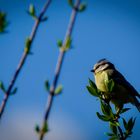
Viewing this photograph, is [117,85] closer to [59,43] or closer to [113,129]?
[113,129]

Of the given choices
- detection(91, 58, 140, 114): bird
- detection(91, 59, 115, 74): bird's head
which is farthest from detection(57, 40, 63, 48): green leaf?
detection(91, 59, 115, 74): bird's head

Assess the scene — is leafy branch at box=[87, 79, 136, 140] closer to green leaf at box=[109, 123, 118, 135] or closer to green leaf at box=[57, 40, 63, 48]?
green leaf at box=[109, 123, 118, 135]

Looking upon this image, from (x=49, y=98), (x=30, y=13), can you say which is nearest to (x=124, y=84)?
(x=30, y=13)

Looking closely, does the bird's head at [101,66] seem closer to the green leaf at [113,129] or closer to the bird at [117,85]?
the bird at [117,85]


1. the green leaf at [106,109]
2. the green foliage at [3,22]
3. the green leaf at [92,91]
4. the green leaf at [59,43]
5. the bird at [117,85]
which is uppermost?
the bird at [117,85]

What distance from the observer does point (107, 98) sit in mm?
3020

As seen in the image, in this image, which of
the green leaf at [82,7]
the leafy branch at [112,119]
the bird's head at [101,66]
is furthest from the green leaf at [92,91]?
the bird's head at [101,66]

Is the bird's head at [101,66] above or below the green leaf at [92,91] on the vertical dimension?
above

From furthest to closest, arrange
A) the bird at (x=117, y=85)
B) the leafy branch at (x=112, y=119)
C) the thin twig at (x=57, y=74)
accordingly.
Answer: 1. the bird at (x=117, y=85)
2. the leafy branch at (x=112, y=119)
3. the thin twig at (x=57, y=74)

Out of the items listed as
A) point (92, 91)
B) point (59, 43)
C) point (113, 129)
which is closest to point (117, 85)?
point (92, 91)

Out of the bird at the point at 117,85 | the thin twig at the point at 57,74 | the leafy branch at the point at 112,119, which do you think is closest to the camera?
the thin twig at the point at 57,74

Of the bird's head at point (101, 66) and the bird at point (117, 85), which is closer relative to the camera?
the bird at point (117, 85)

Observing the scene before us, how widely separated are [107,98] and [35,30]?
1476 mm

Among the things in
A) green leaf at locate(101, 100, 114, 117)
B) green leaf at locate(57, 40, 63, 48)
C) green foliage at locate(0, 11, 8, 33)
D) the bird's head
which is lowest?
green leaf at locate(101, 100, 114, 117)
